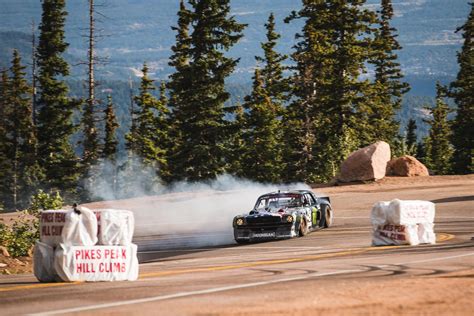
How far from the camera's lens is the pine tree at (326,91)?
62812 mm

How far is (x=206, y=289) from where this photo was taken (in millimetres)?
12172

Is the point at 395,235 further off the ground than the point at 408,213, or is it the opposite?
the point at 408,213

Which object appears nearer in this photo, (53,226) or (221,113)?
(53,226)

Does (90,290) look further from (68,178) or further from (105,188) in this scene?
(105,188)

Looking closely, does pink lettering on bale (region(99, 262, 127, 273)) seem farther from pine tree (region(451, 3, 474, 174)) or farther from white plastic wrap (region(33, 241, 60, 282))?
pine tree (region(451, 3, 474, 174))

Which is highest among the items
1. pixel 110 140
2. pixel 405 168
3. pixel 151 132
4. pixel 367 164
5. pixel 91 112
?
pixel 91 112

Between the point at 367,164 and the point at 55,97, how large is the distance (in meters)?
31.1

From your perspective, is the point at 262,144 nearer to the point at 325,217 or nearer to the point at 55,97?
the point at 55,97

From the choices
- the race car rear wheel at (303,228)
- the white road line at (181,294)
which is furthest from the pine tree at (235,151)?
the white road line at (181,294)

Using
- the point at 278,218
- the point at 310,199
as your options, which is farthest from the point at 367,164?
the point at 278,218

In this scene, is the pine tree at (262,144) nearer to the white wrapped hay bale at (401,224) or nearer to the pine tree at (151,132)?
the pine tree at (151,132)

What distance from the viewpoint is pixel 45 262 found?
44.7ft

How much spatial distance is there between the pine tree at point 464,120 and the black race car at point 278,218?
138 ft

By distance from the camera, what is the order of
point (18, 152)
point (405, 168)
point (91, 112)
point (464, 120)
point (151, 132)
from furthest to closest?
point (151, 132) < point (18, 152) < point (464, 120) < point (91, 112) < point (405, 168)
